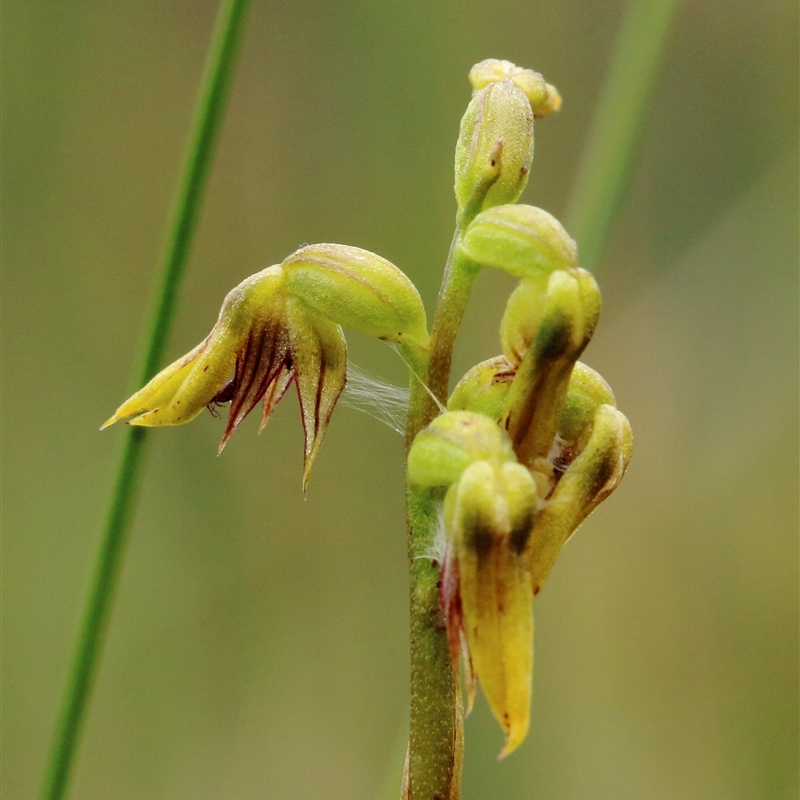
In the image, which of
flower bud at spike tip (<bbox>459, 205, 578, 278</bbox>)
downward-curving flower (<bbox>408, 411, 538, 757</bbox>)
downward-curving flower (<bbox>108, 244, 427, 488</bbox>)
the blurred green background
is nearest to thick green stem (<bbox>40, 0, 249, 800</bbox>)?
downward-curving flower (<bbox>108, 244, 427, 488</bbox>)

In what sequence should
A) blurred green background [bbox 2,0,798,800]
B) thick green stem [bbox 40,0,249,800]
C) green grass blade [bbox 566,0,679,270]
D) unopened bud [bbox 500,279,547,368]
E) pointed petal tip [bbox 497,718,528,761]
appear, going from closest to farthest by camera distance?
pointed petal tip [bbox 497,718,528,761]
unopened bud [bbox 500,279,547,368]
thick green stem [bbox 40,0,249,800]
green grass blade [bbox 566,0,679,270]
blurred green background [bbox 2,0,798,800]

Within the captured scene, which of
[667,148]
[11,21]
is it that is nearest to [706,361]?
[667,148]

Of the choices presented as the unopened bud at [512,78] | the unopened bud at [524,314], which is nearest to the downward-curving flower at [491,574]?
the unopened bud at [524,314]

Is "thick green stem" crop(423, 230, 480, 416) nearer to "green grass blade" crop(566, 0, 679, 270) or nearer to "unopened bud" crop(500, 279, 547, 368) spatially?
"unopened bud" crop(500, 279, 547, 368)

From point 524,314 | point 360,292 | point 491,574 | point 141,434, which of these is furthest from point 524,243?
point 141,434

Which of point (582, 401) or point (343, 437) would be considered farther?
point (343, 437)

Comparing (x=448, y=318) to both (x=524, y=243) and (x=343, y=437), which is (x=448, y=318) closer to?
(x=524, y=243)
